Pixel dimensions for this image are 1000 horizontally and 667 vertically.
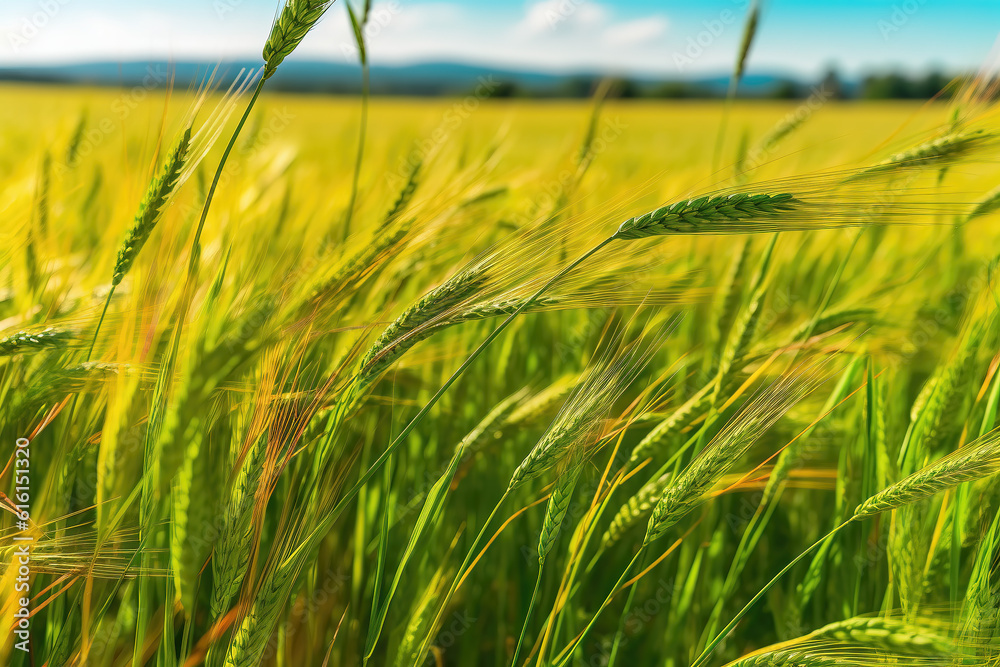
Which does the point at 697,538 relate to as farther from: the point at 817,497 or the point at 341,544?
the point at 341,544

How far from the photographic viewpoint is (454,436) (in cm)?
95

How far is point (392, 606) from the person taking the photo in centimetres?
71

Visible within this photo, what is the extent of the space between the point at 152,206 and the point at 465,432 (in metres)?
0.54

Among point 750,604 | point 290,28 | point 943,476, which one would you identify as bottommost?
point 750,604

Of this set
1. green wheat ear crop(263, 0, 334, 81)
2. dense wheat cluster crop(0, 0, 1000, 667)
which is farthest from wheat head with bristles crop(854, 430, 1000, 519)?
green wheat ear crop(263, 0, 334, 81)

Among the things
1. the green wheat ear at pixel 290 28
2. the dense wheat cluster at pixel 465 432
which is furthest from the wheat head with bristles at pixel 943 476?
the green wheat ear at pixel 290 28

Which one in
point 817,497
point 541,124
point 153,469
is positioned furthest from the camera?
point 541,124

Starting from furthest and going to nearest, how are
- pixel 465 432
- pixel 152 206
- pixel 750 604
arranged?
pixel 465 432, pixel 152 206, pixel 750 604

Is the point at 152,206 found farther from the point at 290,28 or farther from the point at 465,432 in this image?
the point at 465,432

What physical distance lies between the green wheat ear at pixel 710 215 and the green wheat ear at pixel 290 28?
1.17 ft

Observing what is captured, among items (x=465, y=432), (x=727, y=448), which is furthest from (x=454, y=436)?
(x=727, y=448)

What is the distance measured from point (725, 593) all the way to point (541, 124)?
13091 millimetres

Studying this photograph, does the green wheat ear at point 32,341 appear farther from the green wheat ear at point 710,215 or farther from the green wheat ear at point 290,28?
the green wheat ear at point 710,215

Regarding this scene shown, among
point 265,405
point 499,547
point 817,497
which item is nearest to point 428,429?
point 499,547
